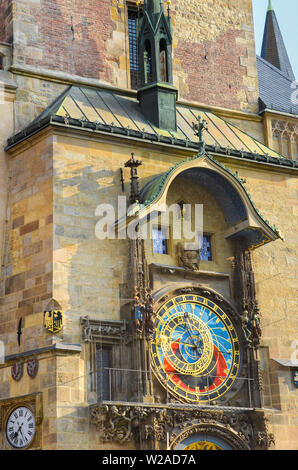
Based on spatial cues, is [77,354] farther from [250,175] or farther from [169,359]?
[250,175]

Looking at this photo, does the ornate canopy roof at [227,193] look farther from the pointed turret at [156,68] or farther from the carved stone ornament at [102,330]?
the carved stone ornament at [102,330]

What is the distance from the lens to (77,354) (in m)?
20.9

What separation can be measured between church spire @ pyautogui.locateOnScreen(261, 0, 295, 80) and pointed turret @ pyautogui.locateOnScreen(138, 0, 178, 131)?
9.62 metres

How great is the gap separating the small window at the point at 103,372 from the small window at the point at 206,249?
11.0ft

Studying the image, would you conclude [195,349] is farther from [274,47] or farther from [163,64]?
[274,47]

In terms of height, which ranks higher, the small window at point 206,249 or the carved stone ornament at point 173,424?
the small window at point 206,249

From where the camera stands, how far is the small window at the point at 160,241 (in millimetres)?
22969

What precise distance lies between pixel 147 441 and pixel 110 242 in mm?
4207

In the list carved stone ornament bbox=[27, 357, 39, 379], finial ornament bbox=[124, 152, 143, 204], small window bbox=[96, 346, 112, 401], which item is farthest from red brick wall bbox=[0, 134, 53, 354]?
finial ornament bbox=[124, 152, 143, 204]

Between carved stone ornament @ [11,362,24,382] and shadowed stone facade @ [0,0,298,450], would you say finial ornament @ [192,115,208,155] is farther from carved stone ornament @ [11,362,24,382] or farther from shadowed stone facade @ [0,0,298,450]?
carved stone ornament @ [11,362,24,382]

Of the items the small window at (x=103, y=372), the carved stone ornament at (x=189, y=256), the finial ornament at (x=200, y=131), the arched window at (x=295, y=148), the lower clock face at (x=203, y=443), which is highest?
the arched window at (x=295, y=148)

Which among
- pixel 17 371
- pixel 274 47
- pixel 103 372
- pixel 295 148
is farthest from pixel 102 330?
pixel 274 47

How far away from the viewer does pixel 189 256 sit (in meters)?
23.0

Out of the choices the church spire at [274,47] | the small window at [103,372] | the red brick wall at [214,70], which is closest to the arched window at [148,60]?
the red brick wall at [214,70]
